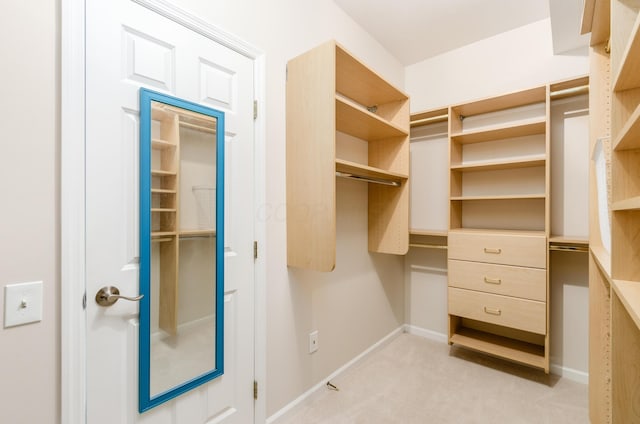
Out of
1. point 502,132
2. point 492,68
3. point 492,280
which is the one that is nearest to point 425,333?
point 492,280

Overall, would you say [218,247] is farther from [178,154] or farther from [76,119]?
[76,119]

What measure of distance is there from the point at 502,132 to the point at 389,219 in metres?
1.13

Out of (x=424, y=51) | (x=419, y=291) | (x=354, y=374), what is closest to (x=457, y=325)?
(x=419, y=291)

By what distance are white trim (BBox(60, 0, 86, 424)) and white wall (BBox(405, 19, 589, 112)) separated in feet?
9.19

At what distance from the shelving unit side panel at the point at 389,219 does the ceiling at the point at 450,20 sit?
1320 mm

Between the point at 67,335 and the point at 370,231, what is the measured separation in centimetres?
213

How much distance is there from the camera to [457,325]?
269 cm

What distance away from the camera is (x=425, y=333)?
2.97 metres

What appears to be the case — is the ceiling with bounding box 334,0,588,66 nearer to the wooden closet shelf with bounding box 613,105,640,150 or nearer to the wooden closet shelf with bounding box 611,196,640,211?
the wooden closet shelf with bounding box 613,105,640,150

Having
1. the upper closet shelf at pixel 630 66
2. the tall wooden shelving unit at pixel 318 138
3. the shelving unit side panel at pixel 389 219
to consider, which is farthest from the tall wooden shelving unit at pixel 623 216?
the shelving unit side panel at pixel 389 219

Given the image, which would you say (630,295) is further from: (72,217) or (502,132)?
(502,132)

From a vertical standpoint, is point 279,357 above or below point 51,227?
below

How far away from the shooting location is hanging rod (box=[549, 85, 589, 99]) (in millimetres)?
2076

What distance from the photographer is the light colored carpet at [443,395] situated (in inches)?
71.2
